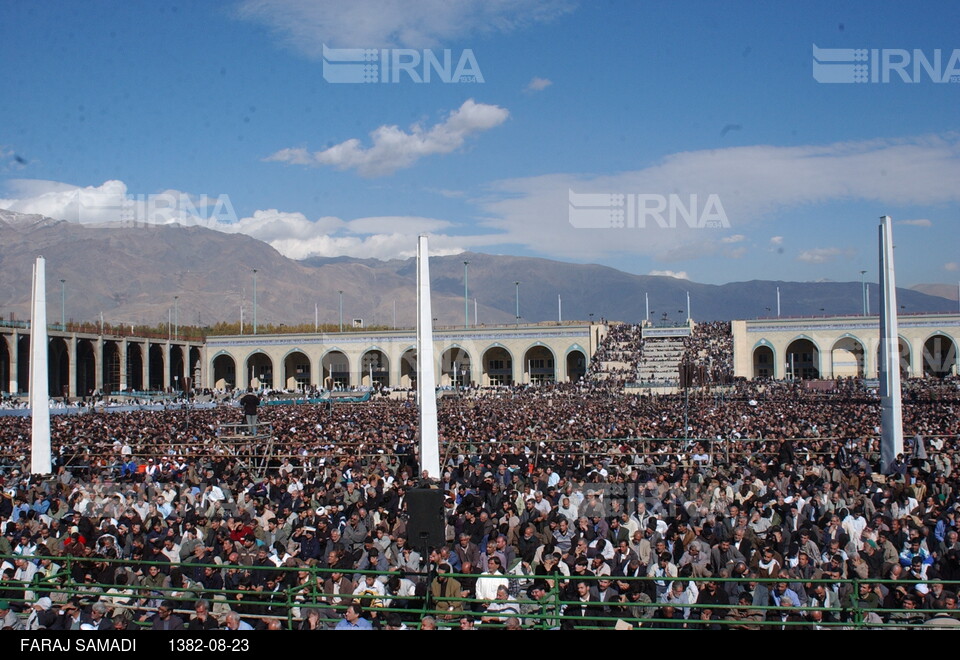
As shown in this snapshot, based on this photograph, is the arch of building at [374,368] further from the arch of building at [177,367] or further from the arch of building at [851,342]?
the arch of building at [851,342]

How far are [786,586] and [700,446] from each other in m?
9.87

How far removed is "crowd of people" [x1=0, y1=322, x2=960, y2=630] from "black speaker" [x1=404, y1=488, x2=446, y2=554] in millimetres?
214

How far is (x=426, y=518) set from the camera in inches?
247

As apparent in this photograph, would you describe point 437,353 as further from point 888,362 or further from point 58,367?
point 888,362

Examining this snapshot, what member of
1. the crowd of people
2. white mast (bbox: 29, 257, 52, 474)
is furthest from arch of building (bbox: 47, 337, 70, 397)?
white mast (bbox: 29, 257, 52, 474)

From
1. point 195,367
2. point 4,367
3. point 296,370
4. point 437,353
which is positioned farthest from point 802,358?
point 4,367

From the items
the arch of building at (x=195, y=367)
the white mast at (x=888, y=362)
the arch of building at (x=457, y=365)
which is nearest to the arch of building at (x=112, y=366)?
the arch of building at (x=195, y=367)

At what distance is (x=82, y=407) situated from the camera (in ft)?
126

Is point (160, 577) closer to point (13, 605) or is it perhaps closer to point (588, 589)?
point (13, 605)

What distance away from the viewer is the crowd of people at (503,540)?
673 centimetres

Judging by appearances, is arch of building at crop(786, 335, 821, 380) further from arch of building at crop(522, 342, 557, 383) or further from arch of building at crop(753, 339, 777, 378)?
arch of building at crop(522, 342, 557, 383)

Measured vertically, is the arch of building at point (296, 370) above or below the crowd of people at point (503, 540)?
above

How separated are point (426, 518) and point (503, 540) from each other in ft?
7.13

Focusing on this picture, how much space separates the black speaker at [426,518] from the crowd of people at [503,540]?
0.21 m
